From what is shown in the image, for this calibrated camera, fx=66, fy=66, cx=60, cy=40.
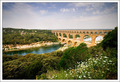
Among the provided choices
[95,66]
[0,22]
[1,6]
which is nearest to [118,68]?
[95,66]

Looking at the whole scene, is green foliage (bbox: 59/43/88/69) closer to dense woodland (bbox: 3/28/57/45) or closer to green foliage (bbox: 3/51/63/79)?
green foliage (bbox: 3/51/63/79)

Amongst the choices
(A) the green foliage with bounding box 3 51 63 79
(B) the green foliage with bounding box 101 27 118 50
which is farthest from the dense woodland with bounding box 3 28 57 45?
(B) the green foliage with bounding box 101 27 118 50

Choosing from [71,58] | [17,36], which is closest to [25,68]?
[71,58]

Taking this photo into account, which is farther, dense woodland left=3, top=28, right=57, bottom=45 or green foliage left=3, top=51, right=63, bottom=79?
dense woodland left=3, top=28, right=57, bottom=45

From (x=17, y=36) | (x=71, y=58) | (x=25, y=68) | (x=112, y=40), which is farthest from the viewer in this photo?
(x=17, y=36)

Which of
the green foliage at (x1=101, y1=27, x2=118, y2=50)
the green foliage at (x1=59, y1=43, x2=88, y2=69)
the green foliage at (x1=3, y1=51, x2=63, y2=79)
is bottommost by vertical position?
the green foliage at (x1=3, y1=51, x2=63, y2=79)

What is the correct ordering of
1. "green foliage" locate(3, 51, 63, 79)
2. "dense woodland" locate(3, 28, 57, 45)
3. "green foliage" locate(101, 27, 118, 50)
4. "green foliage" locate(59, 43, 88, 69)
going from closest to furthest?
"green foliage" locate(3, 51, 63, 79) < "green foliage" locate(101, 27, 118, 50) < "green foliage" locate(59, 43, 88, 69) < "dense woodland" locate(3, 28, 57, 45)

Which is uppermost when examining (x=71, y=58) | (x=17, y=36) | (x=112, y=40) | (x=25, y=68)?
(x=17, y=36)

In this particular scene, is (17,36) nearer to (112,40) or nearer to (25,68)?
(25,68)

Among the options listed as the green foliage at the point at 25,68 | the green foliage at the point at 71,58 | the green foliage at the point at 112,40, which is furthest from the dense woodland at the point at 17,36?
the green foliage at the point at 112,40

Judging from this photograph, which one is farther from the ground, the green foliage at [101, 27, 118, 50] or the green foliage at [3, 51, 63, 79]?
the green foliage at [101, 27, 118, 50]

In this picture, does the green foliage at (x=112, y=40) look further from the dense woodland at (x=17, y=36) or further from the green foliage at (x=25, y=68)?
the dense woodland at (x=17, y=36)

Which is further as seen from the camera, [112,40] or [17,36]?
[17,36]

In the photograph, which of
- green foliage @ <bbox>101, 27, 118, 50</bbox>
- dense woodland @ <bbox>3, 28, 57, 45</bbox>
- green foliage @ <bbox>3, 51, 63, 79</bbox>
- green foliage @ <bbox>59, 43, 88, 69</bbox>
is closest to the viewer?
green foliage @ <bbox>3, 51, 63, 79</bbox>
